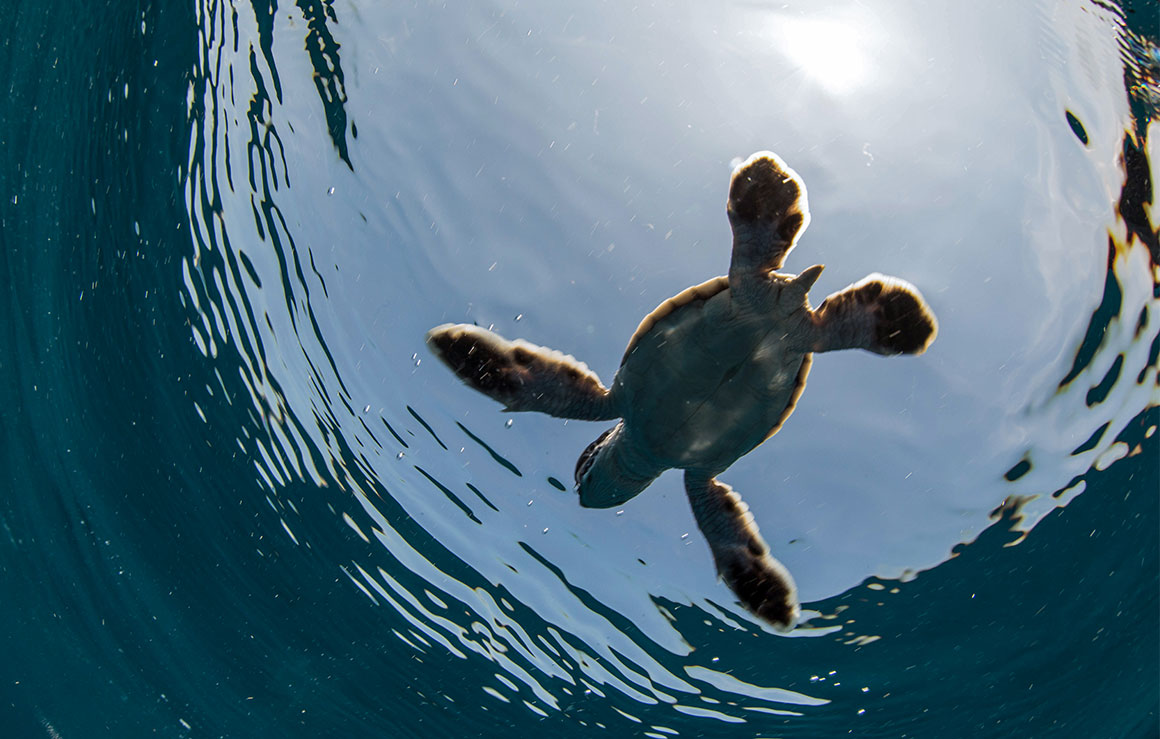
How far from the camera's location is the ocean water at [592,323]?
248 inches

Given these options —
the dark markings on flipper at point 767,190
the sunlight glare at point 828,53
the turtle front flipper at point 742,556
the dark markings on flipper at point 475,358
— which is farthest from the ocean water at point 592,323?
the dark markings on flipper at point 767,190

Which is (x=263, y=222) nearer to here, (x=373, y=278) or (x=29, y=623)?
(x=373, y=278)

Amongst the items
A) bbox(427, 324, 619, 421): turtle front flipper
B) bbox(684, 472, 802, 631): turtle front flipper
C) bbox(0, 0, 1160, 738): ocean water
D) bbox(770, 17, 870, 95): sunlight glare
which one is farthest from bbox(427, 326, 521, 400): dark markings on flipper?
bbox(770, 17, 870, 95): sunlight glare

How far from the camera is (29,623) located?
19.4 metres

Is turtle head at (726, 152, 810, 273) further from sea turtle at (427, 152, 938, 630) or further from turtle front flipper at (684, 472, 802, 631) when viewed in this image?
turtle front flipper at (684, 472, 802, 631)

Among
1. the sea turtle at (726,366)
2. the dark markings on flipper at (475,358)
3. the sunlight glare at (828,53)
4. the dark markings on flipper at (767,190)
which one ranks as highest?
the sunlight glare at (828,53)

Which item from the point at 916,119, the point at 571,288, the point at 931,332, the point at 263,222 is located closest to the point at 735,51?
the point at 916,119

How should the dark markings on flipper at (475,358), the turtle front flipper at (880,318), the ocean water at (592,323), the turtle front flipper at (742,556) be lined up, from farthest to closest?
the ocean water at (592,323)
the turtle front flipper at (742,556)
the dark markings on flipper at (475,358)
the turtle front flipper at (880,318)

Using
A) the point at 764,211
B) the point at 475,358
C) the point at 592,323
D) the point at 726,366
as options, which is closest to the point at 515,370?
the point at 475,358

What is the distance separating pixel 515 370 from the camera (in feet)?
17.0

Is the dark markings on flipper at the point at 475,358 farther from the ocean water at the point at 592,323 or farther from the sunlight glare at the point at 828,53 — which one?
the sunlight glare at the point at 828,53

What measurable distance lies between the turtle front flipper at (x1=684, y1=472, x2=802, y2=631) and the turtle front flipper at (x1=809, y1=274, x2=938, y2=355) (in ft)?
6.35

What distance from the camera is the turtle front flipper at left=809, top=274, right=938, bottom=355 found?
13.4 ft

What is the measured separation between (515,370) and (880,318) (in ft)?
8.13
